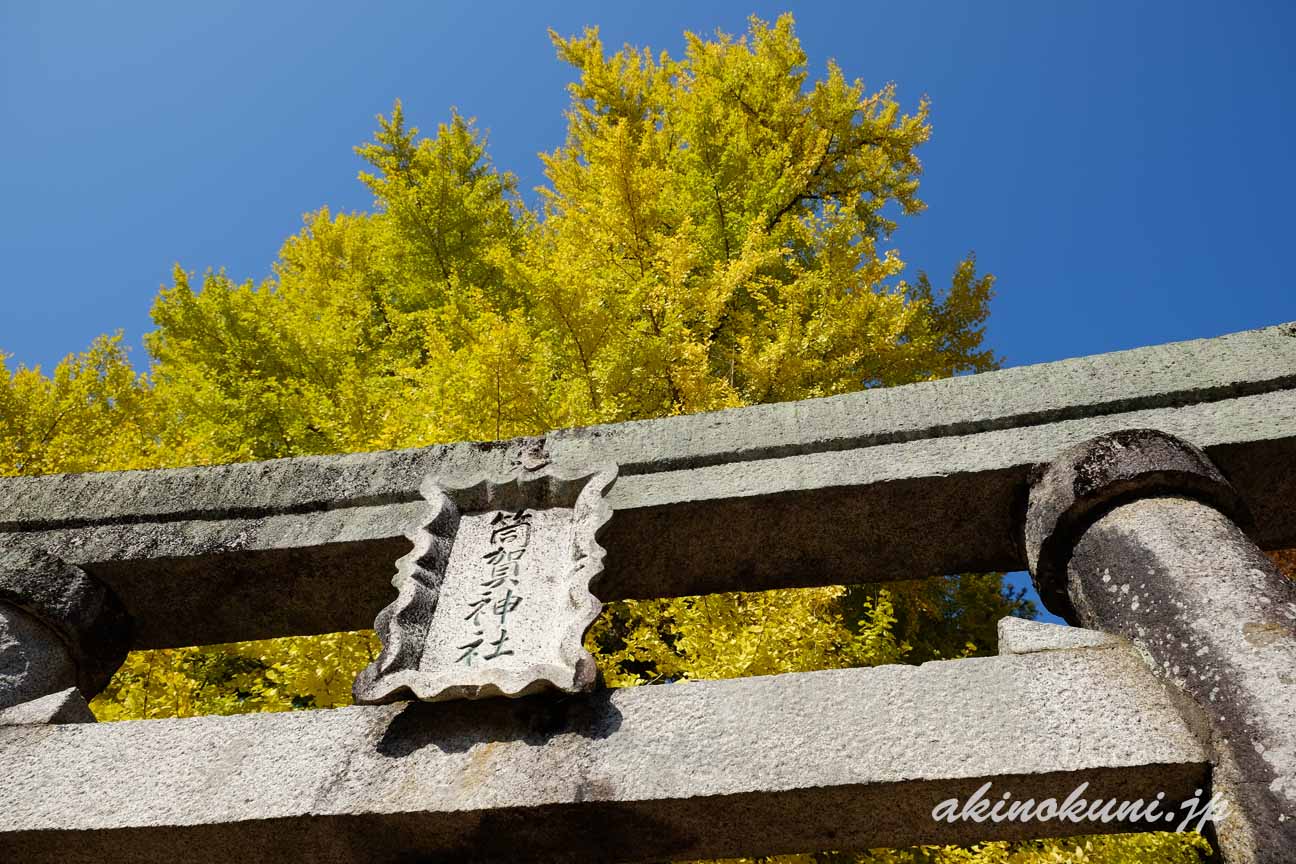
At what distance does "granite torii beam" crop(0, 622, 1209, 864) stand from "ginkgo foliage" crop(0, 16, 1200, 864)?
6.62 feet

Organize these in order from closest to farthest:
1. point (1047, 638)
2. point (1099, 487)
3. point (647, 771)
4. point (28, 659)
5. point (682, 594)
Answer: point (647, 771)
point (1047, 638)
point (1099, 487)
point (28, 659)
point (682, 594)

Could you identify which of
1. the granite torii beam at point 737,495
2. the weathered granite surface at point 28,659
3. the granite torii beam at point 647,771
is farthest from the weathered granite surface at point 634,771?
the granite torii beam at point 737,495

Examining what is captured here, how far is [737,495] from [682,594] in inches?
17.1

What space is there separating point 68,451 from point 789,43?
359 inches

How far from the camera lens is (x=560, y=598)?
2.26 meters

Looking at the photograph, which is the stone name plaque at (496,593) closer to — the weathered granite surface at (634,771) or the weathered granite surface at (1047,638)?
the weathered granite surface at (634,771)

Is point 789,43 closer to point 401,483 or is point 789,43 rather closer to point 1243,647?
point 401,483

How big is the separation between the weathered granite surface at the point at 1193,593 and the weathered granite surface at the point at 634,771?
0.32 ft

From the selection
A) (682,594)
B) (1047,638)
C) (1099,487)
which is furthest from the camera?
(682,594)

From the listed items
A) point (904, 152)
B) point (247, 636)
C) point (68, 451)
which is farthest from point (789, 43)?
point (247, 636)

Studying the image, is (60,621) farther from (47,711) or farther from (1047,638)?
(1047,638)

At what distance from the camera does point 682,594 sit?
9.23 ft

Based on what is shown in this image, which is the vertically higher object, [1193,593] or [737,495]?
[737,495]

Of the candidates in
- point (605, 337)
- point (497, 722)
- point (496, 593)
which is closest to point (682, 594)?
point (496, 593)
